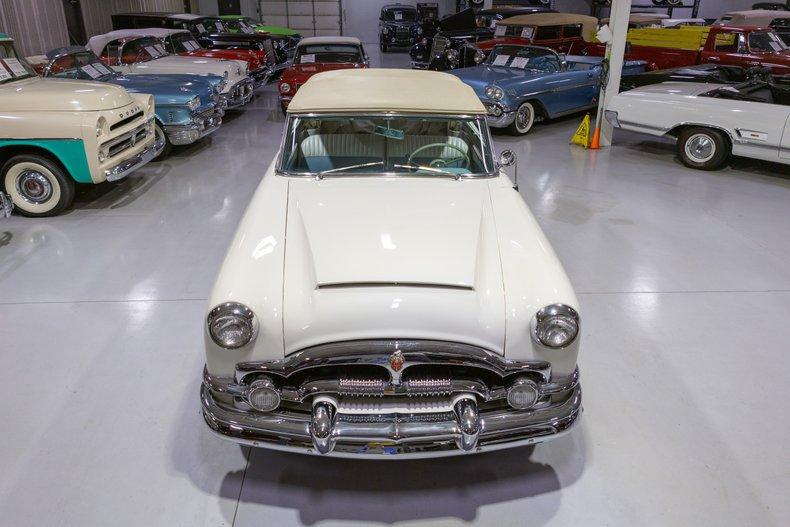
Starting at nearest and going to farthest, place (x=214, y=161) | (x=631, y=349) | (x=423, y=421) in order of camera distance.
Answer: (x=423, y=421)
(x=631, y=349)
(x=214, y=161)

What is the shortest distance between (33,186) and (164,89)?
241 centimetres

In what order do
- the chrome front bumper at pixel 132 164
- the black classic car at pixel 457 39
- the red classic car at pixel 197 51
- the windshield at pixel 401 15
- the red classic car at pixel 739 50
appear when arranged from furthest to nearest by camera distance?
the windshield at pixel 401 15
the black classic car at pixel 457 39
the red classic car at pixel 197 51
the red classic car at pixel 739 50
the chrome front bumper at pixel 132 164

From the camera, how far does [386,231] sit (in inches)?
111

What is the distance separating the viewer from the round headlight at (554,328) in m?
2.37

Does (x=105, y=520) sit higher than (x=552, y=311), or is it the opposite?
(x=552, y=311)

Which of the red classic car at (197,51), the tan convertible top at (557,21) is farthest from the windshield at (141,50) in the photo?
the tan convertible top at (557,21)

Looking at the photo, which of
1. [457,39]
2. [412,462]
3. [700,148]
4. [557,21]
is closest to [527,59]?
[557,21]

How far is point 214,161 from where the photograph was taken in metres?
7.99

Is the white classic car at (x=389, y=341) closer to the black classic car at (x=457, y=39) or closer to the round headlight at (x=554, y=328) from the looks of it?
the round headlight at (x=554, y=328)

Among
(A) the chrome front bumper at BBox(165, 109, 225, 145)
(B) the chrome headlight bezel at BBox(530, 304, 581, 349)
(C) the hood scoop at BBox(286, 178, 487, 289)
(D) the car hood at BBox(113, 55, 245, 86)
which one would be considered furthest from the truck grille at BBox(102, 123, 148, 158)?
(B) the chrome headlight bezel at BBox(530, 304, 581, 349)

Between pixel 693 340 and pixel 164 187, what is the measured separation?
5.75 meters

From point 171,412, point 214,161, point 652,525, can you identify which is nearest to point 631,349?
point 652,525

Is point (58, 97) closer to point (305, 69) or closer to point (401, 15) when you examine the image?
point (305, 69)

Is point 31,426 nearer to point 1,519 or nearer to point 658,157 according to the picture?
point 1,519
